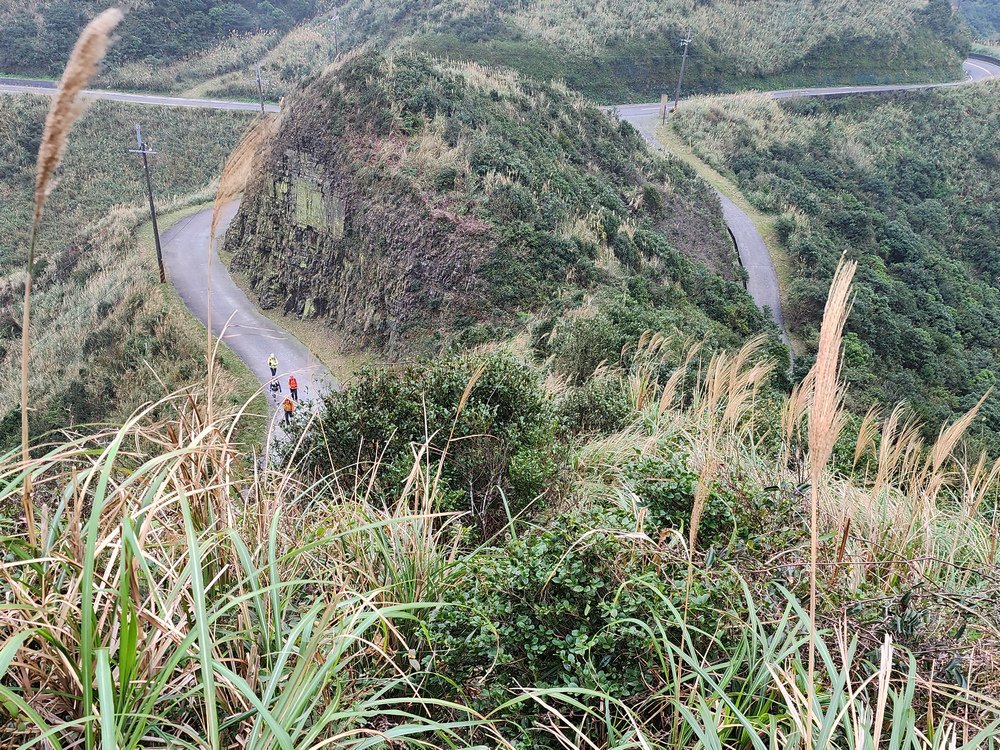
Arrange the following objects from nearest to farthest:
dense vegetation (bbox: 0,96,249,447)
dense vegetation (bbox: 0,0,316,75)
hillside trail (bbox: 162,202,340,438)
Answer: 1. hillside trail (bbox: 162,202,340,438)
2. dense vegetation (bbox: 0,96,249,447)
3. dense vegetation (bbox: 0,0,316,75)

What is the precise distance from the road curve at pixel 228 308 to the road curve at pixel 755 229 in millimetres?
13992

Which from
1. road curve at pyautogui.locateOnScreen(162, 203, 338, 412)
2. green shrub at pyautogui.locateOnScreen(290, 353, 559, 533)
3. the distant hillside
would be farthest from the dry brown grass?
the distant hillside

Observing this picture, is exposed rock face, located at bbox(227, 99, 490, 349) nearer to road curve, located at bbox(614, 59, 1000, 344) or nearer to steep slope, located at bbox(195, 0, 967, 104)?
road curve, located at bbox(614, 59, 1000, 344)

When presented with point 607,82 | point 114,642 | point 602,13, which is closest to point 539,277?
point 114,642

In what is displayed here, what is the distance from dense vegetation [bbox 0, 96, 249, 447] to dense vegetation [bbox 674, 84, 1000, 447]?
17131mm

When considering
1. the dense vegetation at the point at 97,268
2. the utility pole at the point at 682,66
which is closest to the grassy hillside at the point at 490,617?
the dense vegetation at the point at 97,268

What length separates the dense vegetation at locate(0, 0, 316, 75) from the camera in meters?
53.0

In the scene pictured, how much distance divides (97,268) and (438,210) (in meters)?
15.7

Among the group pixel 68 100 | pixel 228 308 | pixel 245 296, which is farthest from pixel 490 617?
pixel 245 296

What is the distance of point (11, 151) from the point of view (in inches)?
1678

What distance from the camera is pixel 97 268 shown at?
25969 millimetres

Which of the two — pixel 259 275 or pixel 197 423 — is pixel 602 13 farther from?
pixel 197 423

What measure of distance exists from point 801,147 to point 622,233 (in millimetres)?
22519

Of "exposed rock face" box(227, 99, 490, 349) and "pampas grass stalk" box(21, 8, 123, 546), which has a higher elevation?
"pampas grass stalk" box(21, 8, 123, 546)
